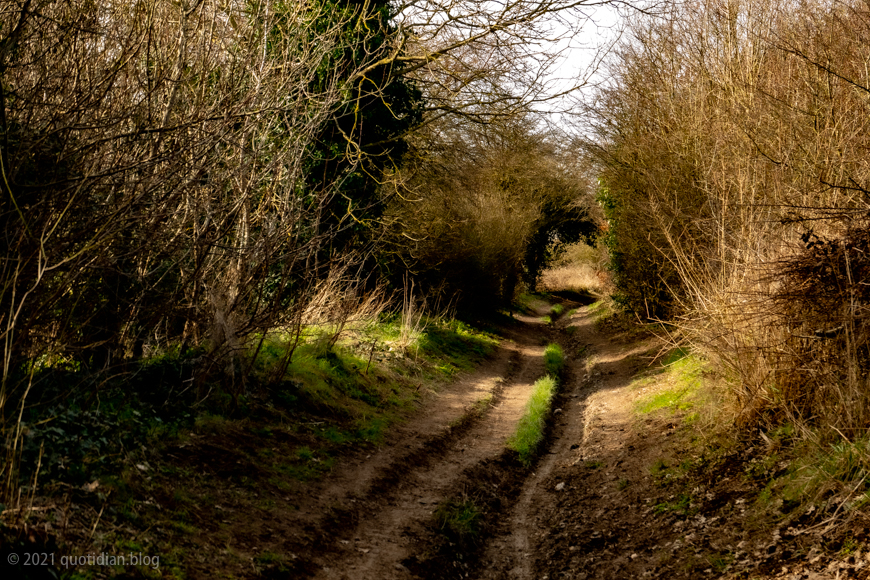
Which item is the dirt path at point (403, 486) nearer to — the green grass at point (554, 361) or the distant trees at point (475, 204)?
the green grass at point (554, 361)

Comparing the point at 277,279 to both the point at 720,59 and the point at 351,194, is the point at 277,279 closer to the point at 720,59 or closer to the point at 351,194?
the point at 351,194

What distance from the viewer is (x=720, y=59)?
39.1ft

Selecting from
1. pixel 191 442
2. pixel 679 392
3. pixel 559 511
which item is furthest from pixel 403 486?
pixel 679 392

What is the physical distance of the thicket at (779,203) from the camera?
6.10 metres

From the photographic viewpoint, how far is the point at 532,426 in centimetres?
1027

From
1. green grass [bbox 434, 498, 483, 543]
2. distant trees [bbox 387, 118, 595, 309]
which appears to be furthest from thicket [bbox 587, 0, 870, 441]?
distant trees [bbox 387, 118, 595, 309]

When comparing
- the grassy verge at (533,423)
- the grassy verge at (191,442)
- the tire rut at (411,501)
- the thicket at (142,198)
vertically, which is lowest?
the tire rut at (411,501)

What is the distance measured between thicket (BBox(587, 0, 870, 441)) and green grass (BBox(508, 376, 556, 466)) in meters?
2.64

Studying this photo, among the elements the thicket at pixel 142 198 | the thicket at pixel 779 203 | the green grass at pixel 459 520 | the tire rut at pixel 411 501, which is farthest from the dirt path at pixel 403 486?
the thicket at pixel 779 203

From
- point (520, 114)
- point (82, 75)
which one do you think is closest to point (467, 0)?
point (520, 114)

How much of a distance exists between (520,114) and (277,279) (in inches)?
316

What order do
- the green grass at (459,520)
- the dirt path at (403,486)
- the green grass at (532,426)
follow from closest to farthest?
the dirt path at (403,486) → the green grass at (459,520) → the green grass at (532,426)

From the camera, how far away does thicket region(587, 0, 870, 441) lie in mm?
6098

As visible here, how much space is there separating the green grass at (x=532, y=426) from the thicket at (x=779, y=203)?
8.67ft
